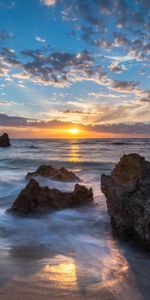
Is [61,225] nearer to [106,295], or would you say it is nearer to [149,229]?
[149,229]

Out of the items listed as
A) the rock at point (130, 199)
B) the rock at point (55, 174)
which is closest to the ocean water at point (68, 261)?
the rock at point (130, 199)

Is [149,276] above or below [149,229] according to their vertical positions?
below

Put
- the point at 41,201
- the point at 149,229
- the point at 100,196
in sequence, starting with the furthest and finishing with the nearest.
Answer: the point at 100,196 → the point at 41,201 → the point at 149,229

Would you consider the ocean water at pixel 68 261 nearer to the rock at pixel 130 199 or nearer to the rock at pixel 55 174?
the rock at pixel 130 199

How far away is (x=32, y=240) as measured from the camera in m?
5.40

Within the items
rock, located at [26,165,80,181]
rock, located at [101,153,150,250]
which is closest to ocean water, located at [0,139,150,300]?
rock, located at [101,153,150,250]

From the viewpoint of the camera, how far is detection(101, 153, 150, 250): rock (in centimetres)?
487

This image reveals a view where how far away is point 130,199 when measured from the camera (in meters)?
5.24

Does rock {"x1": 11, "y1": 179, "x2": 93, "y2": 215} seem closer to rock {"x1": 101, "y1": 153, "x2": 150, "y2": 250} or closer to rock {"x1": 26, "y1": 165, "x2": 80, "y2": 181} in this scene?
rock {"x1": 101, "y1": 153, "x2": 150, "y2": 250}

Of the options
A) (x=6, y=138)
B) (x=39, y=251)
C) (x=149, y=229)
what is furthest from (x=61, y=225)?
(x=6, y=138)

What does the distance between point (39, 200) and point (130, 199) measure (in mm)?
2844

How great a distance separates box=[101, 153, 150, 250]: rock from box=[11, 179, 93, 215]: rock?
66.7 inches

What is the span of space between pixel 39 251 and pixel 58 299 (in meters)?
1.57

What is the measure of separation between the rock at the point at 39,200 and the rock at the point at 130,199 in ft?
5.56
